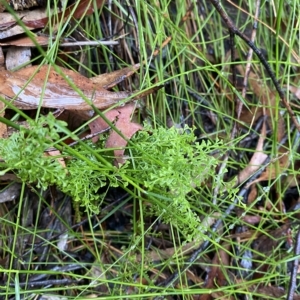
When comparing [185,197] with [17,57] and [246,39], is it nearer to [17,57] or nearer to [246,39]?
[246,39]

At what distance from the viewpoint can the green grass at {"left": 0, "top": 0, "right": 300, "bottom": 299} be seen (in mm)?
1065

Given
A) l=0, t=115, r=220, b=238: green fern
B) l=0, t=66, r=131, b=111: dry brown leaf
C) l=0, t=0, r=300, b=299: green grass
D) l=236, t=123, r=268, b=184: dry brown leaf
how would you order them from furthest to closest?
l=236, t=123, r=268, b=184: dry brown leaf
l=0, t=0, r=300, b=299: green grass
l=0, t=66, r=131, b=111: dry brown leaf
l=0, t=115, r=220, b=238: green fern

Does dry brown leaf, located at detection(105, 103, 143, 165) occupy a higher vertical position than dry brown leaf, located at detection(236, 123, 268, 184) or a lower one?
higher

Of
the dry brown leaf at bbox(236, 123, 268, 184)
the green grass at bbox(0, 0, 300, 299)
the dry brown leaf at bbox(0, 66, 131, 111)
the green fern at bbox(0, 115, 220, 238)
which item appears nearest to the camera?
the green fern at bbox(0, 115, 220, 238)

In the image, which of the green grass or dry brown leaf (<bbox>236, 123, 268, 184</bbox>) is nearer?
the green grass

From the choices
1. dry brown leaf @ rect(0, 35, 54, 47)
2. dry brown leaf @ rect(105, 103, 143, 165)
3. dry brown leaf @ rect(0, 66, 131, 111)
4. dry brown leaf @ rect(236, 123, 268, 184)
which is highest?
dry brown leaf @ rect(0, 35, 54, 47)

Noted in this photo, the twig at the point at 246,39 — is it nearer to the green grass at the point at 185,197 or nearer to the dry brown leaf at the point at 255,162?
the green grass at the point at 185,197

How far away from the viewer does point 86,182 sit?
2.80 ft

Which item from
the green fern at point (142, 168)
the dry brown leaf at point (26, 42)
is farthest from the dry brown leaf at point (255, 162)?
the dry brown leaf at point (26, 42)

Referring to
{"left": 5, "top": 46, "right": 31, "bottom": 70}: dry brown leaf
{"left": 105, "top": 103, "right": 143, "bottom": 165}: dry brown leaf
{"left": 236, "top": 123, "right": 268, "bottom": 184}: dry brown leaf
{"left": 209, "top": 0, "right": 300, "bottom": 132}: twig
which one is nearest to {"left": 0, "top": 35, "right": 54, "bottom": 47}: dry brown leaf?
{"left": 5, "top": 46, "right": 31, "bottom": 70}: dry brown leaf

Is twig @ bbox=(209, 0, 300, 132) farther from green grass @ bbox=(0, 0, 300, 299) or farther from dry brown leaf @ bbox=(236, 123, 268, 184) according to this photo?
dry brown leaf @ bbox=(236, 123, 268, 184)

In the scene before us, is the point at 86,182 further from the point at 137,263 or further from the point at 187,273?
the point at 187,273

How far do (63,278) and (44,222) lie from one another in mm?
160

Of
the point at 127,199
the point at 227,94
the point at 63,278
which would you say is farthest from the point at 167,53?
the point at 63,278
